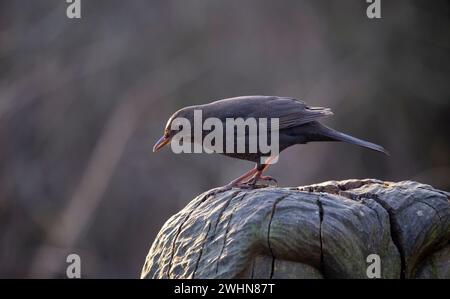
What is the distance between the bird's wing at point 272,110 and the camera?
5961 millimetres

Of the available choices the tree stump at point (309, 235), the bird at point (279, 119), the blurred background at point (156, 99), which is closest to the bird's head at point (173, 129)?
the bird at point (279, 119)

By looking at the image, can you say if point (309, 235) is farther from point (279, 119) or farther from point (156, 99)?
point (156, 99)

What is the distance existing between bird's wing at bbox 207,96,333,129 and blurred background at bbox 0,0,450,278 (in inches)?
256

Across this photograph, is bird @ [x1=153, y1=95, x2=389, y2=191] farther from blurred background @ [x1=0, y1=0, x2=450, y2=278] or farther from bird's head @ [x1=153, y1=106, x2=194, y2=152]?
blurred background @ [x1=0, y1=0, x2=450, y2=278]

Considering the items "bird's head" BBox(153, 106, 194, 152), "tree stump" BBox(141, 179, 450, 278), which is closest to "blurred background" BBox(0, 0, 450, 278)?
Answer: "bird's head" BBox(153, 106, 194, 152)

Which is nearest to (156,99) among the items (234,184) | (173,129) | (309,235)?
(173,129)

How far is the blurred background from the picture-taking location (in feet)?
43.0

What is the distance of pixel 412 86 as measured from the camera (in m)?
14.0

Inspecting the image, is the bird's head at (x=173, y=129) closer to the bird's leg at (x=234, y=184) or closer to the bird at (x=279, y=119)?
the bird at (x=279, y=119)

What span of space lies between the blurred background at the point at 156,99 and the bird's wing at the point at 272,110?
6.51 m

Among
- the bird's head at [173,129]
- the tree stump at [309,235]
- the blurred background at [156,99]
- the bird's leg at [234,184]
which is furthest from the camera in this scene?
the blurred background at [156,99]

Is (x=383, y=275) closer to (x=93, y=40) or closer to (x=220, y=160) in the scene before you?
(x=220, y=160)

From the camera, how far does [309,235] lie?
412 centimetres

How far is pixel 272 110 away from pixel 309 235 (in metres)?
2.01
